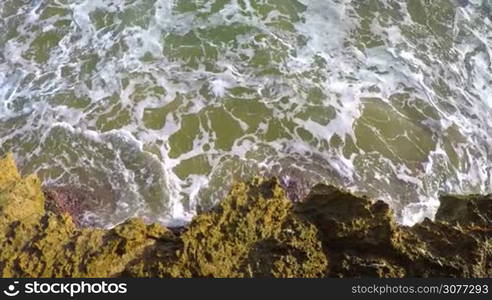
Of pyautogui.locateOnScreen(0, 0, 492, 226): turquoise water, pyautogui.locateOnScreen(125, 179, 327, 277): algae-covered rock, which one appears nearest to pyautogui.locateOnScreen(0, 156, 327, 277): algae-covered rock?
pyautogui.locateOnScreen(125, 179, 327, 277): algae-covered rock

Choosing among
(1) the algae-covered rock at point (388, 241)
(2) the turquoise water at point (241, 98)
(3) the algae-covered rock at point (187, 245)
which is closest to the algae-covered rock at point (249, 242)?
(3) the algae-covered rock at point (187, 245)

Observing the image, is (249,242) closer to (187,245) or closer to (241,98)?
(187,245)

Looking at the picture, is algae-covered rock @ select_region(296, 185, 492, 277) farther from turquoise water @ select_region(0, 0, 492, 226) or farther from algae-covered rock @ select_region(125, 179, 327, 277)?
turquoise water @ select_region(0, 0, 492, 226)

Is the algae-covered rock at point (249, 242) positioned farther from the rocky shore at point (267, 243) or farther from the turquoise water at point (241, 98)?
the turquoise water at point (241, 98)

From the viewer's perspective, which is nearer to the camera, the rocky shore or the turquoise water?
the rocky shore

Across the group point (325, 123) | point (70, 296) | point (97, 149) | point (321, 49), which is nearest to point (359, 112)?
point (325, 123)

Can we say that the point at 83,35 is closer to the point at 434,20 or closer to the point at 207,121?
the point at 207,121

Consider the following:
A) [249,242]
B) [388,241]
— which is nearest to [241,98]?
[249,242]
